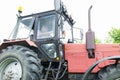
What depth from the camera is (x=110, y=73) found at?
18.3 ft

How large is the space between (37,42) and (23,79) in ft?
3.69

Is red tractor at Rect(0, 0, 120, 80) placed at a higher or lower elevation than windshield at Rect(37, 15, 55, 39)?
lower

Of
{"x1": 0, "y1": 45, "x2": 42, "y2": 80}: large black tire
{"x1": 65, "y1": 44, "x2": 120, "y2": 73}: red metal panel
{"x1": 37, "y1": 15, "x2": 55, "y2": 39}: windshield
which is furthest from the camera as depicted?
{"x1": 37, "y1": 15, "x2": 55, "y2": 39}: windshield

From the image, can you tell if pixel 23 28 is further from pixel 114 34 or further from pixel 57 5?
pixel 114 34

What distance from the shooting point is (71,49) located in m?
6.62

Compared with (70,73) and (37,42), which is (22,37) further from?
(70,73)

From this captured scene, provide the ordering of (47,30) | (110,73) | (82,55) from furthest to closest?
(47,30) → (82,55) → (110,73)

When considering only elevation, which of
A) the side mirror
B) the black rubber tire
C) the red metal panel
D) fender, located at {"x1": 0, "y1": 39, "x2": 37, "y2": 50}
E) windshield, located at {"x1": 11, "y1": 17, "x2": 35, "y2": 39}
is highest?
the side mirror

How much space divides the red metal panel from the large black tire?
83 cm

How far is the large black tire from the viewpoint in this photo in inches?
235

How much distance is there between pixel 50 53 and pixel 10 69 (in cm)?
103

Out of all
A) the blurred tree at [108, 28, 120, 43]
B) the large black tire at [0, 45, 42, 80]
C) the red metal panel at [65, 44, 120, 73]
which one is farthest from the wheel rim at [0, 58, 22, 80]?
the blurred tree at [108, 28, 120, 43]

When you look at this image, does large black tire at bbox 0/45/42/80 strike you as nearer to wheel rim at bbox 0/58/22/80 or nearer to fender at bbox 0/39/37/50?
wheel rim at bbox 0/58/22/80

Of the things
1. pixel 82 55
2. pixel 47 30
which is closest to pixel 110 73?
pixel 82 55
